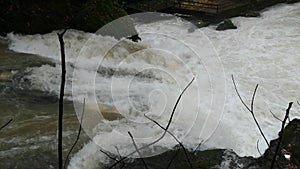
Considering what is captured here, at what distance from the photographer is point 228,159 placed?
5148 millimetres

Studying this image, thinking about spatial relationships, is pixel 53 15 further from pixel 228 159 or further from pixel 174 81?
pixel 228 159

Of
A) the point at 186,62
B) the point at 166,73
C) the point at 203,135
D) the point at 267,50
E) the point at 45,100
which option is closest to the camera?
the point at 203,135

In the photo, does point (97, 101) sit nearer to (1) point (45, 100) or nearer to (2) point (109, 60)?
(1) point (45, 100)

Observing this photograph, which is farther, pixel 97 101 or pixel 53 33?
pixel 53 33

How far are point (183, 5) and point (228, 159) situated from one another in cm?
967

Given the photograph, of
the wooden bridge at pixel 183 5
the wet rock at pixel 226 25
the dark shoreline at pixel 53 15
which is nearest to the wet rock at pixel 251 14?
the wooden bridge at pixel 183 5

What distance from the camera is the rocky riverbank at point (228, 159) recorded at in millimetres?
4789

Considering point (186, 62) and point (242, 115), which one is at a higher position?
point (186, 62)

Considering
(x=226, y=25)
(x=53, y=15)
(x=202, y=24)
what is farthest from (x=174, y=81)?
(x=202, y=24)

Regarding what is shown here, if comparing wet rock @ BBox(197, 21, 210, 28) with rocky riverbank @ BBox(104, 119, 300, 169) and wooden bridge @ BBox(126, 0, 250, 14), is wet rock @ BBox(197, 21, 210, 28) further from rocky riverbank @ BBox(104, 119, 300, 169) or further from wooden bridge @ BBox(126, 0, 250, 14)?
rocky riverbank @ BBox(104, 119, 300, 169)

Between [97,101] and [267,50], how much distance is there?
5.66 metres

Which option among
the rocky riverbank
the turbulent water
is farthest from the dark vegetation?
the rocky riverbank

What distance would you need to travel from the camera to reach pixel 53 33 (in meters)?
9.72

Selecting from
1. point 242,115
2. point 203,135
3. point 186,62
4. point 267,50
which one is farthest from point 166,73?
point 267,50
